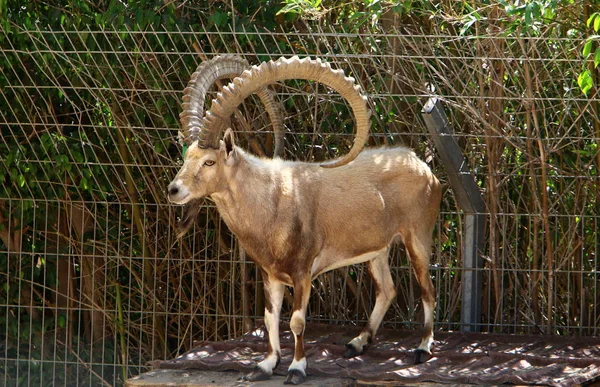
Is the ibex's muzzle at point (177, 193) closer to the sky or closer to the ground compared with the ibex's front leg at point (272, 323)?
closer to the sky

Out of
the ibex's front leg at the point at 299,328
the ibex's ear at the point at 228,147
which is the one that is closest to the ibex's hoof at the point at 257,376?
the ibex's front leg at the point at 299,328

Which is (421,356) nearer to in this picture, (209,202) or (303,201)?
(303,201)

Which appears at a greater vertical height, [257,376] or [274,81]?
[274,81]

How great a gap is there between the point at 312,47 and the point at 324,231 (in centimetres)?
185

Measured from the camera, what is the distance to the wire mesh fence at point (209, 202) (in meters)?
7.00

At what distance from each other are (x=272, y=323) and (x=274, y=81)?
1381 millimetres

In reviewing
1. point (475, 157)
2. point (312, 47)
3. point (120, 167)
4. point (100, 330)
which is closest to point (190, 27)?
point (312, 47)

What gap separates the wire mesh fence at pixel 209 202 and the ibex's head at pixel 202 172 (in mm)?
1194

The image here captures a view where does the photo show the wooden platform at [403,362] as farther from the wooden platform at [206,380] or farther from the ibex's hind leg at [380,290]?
the ibex's hind leg at [380,290]

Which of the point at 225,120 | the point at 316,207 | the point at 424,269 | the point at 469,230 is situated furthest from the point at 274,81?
the point at 469,230

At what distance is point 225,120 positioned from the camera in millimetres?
5746

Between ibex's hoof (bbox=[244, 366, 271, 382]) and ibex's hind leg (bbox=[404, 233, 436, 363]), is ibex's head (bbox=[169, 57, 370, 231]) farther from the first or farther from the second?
ibex's hoof (bbox=[244, 366, 271, 382])

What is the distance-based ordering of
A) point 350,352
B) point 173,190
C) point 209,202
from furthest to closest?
point 209,202 < point 350,352 < point 173,190

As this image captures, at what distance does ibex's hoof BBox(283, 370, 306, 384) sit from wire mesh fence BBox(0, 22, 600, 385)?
1.88m
